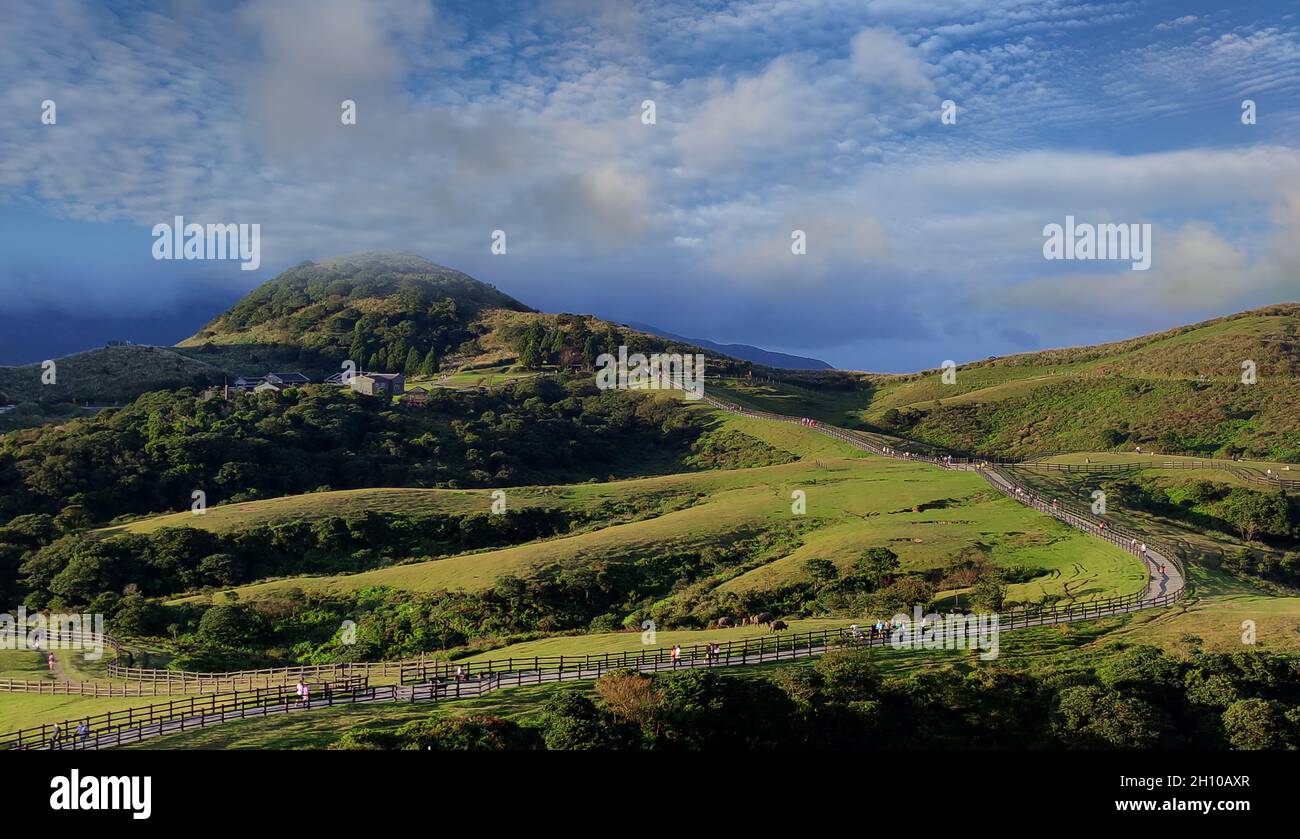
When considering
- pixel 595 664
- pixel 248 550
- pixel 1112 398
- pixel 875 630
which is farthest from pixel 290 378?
pixel 875 630

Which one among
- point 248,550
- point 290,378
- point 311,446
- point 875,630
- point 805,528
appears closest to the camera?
point 875,630

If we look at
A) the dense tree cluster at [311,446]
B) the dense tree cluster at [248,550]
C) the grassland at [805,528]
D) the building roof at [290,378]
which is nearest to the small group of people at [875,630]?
the grassland at [805,528]

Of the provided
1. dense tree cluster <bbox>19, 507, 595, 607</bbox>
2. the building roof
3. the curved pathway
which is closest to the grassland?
the curved pathway

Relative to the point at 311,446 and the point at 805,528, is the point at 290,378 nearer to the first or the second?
the point at 311,446

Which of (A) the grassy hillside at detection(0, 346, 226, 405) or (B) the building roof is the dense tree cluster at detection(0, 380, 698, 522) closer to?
(A) the grassy hillside at detection(0, 346, 226, 405)

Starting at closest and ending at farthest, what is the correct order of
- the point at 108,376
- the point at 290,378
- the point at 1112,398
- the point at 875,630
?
1. the point at 875,630
2. the point at 1112,398
3. the point at 108,376
4. the point at 290,378

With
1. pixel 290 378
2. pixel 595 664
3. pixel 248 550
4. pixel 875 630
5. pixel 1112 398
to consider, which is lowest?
pixel 595 664

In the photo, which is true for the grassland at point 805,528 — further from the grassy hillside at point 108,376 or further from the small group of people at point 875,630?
the grassy hillside at point 108,376
